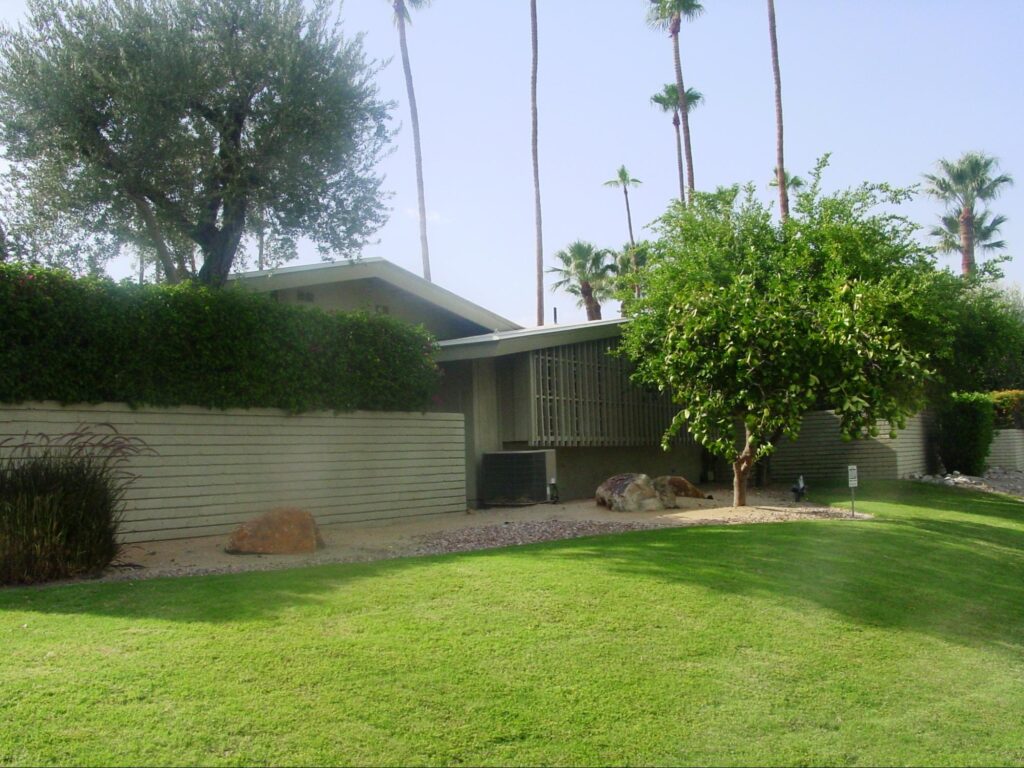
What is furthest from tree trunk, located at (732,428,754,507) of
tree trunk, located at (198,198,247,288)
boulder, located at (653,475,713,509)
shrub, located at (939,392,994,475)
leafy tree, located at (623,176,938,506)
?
shrub, located at (939,392,994,475)

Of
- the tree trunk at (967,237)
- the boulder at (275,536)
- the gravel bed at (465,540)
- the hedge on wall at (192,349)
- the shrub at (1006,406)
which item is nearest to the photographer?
the gravel bed at (465,540)

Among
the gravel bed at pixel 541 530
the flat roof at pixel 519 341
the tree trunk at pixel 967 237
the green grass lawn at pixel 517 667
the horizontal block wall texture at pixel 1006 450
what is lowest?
the green grass lawn at pixel 517 667

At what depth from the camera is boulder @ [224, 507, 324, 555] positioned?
10211 mm

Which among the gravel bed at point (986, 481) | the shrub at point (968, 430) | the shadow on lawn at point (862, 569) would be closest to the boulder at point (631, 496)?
the shadow on lawn at point (862, 569)

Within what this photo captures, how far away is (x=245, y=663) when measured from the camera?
18.2ft

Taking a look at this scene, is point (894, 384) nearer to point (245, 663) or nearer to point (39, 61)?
point (245, 663)

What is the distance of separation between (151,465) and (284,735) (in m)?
6.91

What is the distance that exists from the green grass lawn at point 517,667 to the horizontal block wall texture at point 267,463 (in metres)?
3.05

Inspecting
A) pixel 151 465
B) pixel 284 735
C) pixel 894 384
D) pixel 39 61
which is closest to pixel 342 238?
pixel 39 61

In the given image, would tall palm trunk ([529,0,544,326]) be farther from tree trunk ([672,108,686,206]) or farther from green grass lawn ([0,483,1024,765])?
green grass lawn ([0,483,1024,765])

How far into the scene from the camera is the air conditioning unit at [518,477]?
16906 mm

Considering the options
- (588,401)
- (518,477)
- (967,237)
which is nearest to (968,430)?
(588,401)

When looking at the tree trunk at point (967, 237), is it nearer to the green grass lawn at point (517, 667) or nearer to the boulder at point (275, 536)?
the green grass lawn at point (517, 667)

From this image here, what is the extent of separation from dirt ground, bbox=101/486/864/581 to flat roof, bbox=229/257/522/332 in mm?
4602
